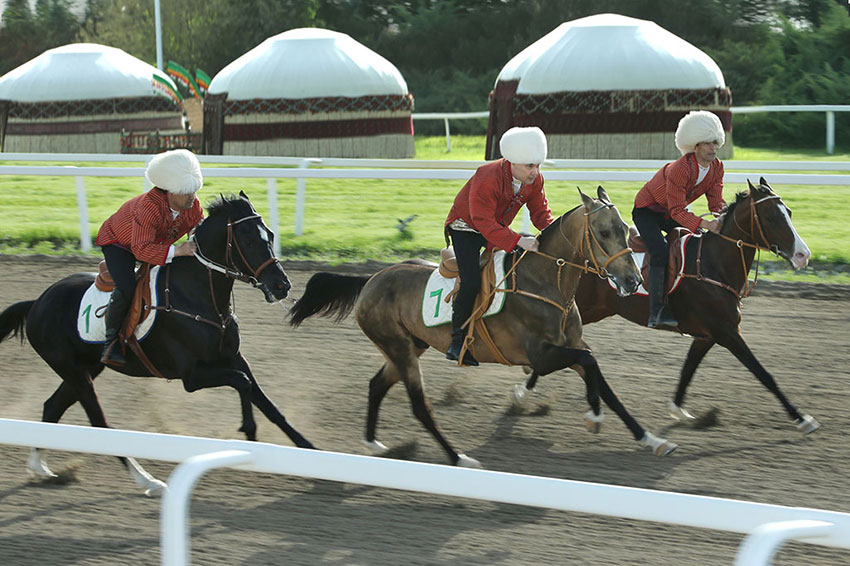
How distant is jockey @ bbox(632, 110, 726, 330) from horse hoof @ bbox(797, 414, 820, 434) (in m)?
0.97

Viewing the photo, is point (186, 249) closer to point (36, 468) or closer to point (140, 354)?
point (140, 354)

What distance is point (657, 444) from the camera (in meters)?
5.75

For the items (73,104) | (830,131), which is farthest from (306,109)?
(830,131)

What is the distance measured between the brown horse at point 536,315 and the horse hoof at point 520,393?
91 centimetres

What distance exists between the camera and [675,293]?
674 cm

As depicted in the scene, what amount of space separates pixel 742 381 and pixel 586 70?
14.0 metres

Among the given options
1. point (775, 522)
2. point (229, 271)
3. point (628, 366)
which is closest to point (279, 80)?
point (628, 366)

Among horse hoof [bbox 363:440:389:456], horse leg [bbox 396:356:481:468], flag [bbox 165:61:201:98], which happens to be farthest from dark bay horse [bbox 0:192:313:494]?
flag [bbox 165:61:201:98]

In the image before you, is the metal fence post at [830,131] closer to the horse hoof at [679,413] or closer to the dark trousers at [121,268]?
the horse hoof at [679,413]

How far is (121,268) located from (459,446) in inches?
81.0

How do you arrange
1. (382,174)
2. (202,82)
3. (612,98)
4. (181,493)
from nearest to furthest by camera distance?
(181,493) < (382,174) < (612,98) < (202,82)

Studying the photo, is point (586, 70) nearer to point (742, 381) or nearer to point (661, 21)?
point (742, 381)

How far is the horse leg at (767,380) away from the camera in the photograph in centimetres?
613

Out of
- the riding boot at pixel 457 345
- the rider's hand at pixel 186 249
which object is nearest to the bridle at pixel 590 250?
the riding boot at pixel 457 345
